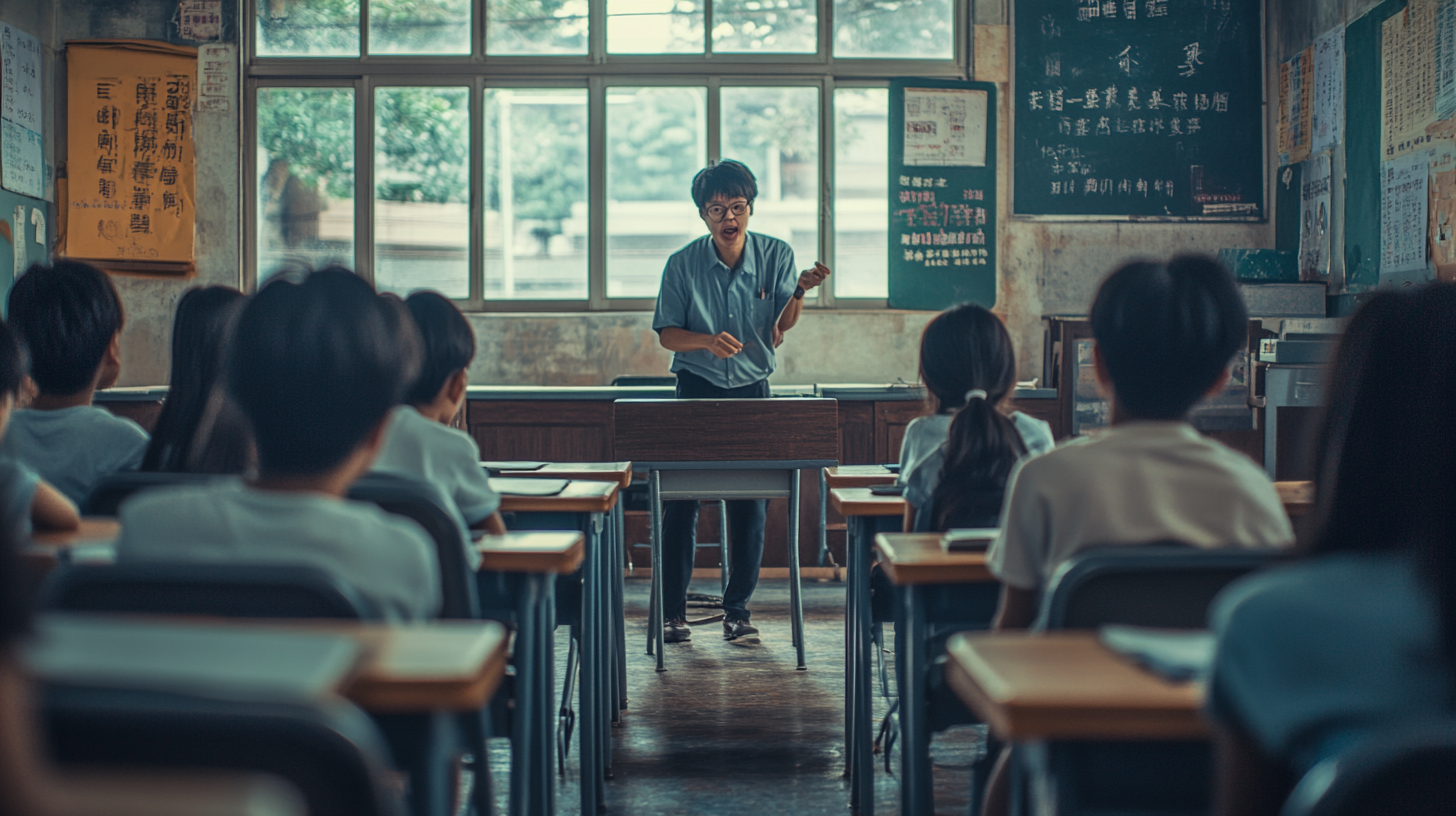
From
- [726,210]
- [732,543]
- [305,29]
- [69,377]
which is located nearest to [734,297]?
[726,210]

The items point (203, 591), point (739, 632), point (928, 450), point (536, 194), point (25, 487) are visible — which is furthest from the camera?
point (536, 194)

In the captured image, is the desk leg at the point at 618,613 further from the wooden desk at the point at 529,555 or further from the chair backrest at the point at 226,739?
the chair backrest at the point at 226,739

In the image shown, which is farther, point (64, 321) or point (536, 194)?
point (536, 194)

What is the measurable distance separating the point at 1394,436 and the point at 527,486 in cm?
170

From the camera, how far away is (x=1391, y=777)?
641 millimetres

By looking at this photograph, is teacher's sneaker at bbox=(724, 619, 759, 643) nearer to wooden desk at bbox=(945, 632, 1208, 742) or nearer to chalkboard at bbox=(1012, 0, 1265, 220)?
wooden desk at bbox=(945, 632, 1208, 742)

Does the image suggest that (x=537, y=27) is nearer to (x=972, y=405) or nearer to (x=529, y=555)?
(x=972, y=405)

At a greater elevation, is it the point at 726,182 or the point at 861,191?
the point at 861,191

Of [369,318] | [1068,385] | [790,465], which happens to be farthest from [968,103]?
[369,318]

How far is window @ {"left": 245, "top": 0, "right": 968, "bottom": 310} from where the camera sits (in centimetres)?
552

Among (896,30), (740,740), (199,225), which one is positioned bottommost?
(740,740)

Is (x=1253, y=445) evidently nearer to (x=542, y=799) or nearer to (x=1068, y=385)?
(x=1068, y=385)

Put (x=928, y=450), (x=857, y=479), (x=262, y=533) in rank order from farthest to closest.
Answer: (x=857, y=479) → (x=928, y=450) → (x=262, y=533)

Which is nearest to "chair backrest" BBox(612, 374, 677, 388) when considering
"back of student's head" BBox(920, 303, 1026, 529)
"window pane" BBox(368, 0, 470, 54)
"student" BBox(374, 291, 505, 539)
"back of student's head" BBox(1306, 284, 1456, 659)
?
"window pane" BBox(368, 0, 470, 54)
